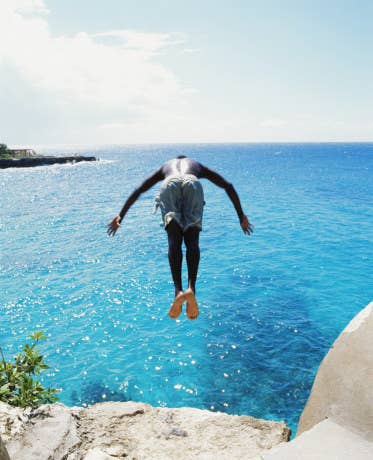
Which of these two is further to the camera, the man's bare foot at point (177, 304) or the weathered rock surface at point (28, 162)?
the weathered rock surface at point (28, 162)

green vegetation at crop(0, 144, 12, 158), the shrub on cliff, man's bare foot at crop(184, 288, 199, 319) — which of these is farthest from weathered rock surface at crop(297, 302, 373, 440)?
the shrub on cliff

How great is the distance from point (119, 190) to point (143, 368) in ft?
178

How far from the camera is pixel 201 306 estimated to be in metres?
19.7

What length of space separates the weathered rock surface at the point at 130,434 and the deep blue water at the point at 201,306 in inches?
243

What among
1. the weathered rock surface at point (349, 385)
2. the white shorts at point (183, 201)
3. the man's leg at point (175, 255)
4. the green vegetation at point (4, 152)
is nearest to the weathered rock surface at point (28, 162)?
the green vegetation at point (4, 152)

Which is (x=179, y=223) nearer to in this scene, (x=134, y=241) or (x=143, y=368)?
(x=143, y=368)

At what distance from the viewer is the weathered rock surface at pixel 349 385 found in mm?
4094

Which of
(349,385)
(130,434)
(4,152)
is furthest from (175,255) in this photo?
(4,152)

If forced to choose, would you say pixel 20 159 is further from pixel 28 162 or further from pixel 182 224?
pixel 182 224

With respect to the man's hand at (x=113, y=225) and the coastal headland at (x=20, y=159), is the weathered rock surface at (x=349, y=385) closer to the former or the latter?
the man's hand at (x=113, y=225)

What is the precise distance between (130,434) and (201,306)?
44.3ft

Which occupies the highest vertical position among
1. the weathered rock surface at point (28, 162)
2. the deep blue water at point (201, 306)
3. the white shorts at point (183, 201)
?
the weathered rock surface at point (28, 162)

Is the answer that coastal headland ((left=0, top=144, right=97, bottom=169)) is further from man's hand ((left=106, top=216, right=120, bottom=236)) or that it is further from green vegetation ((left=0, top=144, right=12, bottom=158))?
man's hand ((left=106, top=216, right=120, bottom=236))

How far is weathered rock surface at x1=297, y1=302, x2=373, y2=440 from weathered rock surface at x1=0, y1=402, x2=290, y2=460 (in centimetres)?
165
